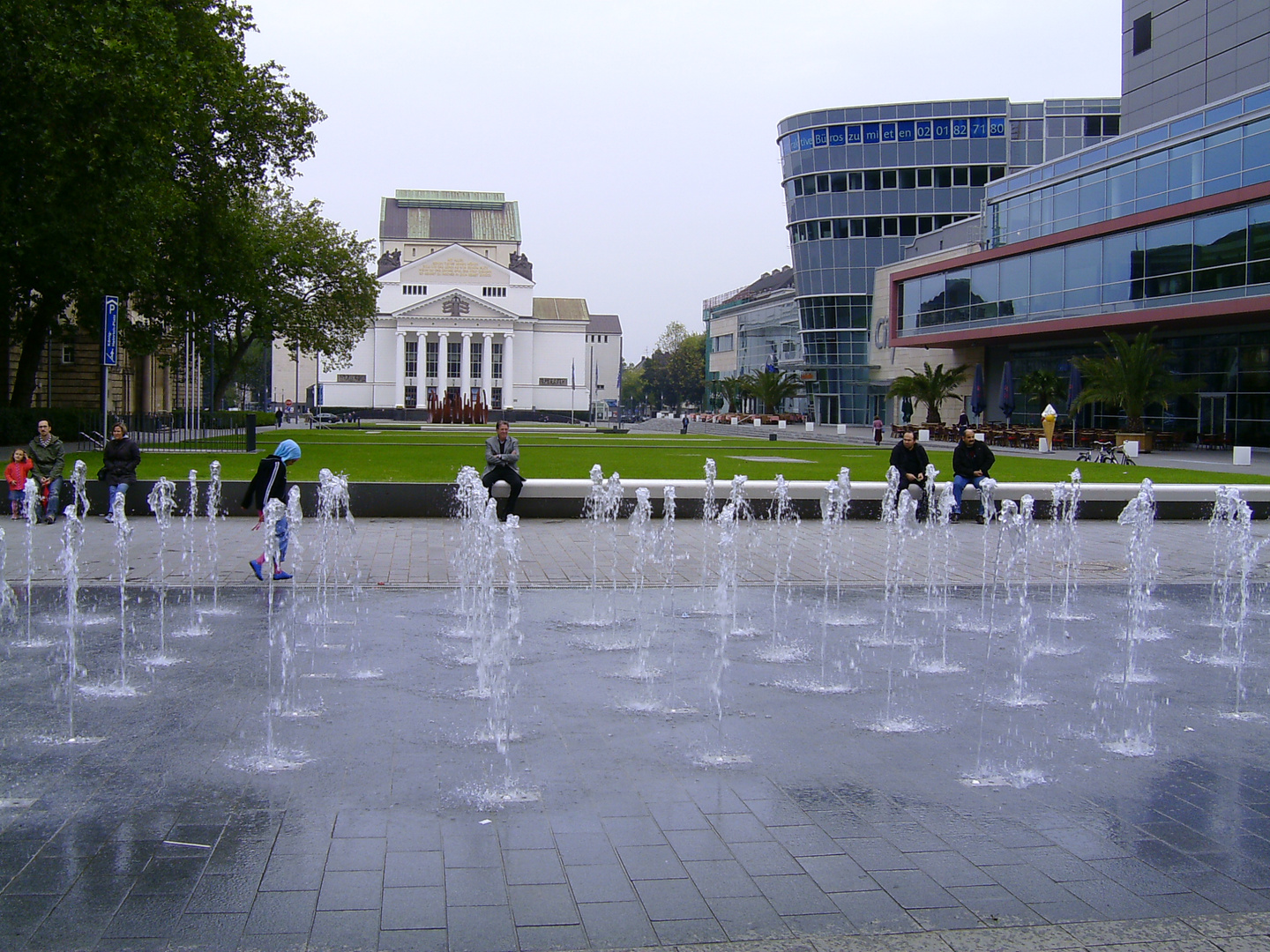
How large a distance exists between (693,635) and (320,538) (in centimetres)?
693

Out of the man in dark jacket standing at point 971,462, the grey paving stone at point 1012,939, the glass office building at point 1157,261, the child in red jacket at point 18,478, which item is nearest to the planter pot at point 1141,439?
the glass office building at point 1157,261

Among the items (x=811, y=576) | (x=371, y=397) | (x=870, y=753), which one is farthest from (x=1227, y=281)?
(x=371, y=397)

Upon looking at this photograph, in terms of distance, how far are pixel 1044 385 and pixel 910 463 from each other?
35.8 meters

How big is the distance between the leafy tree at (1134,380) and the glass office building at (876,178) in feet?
87.5

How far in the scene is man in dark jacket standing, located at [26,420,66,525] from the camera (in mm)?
15766

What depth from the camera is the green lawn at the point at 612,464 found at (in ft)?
74.6

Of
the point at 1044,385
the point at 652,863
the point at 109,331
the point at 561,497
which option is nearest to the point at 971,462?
the point at 561,497

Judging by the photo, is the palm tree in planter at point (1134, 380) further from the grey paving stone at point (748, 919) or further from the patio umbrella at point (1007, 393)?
the grey paving stone at point (748, 919)

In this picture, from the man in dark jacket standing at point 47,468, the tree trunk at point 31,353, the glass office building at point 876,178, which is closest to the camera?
the man in dark jacket standing at point 47,468

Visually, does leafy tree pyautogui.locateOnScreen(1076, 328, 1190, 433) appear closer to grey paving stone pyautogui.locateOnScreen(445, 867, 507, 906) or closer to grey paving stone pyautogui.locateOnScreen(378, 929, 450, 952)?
grey paving stone pyautogui.locateOnScreen(445, 867, 507, 906)

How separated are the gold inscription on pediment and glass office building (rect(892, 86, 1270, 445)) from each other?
222 ft

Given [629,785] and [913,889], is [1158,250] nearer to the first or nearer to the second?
[629,785]

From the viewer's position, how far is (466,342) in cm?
10950

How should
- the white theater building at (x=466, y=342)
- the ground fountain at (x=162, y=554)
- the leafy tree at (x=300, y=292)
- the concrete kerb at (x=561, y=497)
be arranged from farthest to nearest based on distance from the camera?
1. the white theater building at (x=466, y=342)
2. the leafy tree at (x=300, y=292)
3. the concrete kerb at (x=561, y=497)
4. the ground fountain at (x=162, y=554)
